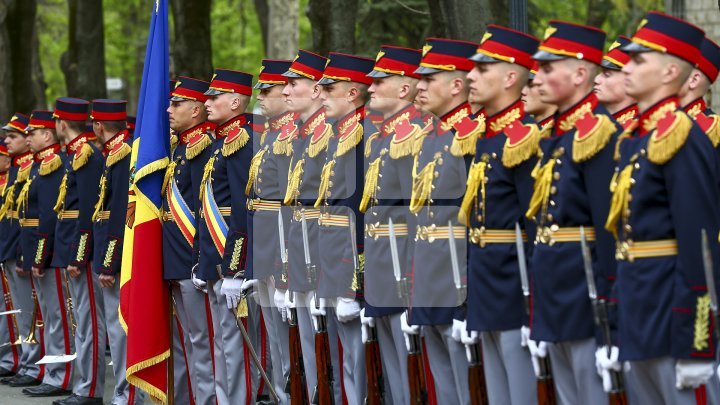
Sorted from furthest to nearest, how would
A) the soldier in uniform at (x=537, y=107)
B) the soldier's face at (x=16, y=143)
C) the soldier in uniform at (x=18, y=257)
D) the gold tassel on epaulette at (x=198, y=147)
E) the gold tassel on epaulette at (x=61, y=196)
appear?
1. the soldier's face at (x=16, y=143)
2. the soldier in uniform at (x=18, y=257)
3. the gold tassel on epaulette at (x=61, y=196)
4. the gold tassel on epaulette at (x=198, y=147)
5. the soldier in uniform at (x=537, y=107)

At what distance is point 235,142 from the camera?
8.57m

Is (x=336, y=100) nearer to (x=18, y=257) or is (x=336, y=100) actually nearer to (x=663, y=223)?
(x=663, y=223)

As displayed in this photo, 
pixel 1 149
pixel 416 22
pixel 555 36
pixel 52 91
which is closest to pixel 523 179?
pixel 555 36

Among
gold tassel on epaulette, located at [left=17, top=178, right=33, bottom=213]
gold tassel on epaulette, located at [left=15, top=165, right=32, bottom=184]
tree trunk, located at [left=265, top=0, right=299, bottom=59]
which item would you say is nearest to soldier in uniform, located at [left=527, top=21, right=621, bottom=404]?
gold tassel on epaulette, located at [left=17, top=178, right=33, bottom=213]

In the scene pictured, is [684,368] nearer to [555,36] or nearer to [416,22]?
[555,36]

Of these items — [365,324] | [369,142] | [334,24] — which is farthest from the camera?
[334,24]

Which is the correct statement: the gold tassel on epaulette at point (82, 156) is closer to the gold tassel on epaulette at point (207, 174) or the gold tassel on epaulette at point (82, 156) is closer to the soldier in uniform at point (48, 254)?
the soldier in uniform at point (48, 254)

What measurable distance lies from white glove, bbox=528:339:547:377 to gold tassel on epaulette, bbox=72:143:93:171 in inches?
210

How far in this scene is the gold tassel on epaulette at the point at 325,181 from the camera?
763 cm


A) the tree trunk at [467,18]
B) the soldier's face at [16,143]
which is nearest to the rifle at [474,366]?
the tree trunk at [467,18]

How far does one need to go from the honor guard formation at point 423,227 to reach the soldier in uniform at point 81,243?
0.02 metres

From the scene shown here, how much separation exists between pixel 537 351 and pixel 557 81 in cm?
117

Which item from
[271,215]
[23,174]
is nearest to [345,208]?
[271,215]

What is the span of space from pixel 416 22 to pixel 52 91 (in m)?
20.0
